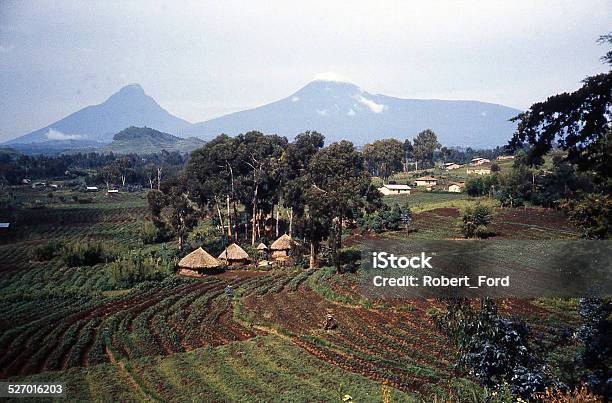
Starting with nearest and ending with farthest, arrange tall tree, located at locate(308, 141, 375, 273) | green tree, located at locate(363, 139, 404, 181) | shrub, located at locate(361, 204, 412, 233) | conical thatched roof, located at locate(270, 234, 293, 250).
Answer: tall tree, located at locate(308, 141, 375, 273)
conical thatched roof, located at locate(270, 234, 293, 250)
shrub, located at locate(361, 204, 412, 233)
green tree, located at locate(363, 139, 404, 181)

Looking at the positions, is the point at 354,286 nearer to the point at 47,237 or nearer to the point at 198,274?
the point at 198,274

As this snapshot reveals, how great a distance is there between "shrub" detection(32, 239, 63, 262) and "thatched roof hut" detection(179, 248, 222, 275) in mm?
12626

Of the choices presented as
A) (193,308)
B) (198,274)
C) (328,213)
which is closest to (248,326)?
(193,308)

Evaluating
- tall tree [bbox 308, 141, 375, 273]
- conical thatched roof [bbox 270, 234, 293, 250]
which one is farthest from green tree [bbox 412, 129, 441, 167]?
tall tree [bbox 308, 141, 375, 273]

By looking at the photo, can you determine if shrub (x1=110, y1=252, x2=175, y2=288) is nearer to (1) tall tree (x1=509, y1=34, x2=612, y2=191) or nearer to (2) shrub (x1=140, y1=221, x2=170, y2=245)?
(2) shrub (x1=140, y1=221, x2=170, y2=245)

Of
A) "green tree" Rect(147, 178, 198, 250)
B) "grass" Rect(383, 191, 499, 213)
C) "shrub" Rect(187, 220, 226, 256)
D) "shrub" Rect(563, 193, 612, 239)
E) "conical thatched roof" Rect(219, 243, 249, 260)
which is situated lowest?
"shrub" Rect(187, 220, 226, 256)

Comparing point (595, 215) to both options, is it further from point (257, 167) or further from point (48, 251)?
point (48, 251)

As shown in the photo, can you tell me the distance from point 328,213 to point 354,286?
513 centimetres

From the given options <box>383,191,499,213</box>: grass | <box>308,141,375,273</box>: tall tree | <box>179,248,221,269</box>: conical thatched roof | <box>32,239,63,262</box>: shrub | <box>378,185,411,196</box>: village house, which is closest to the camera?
<box>308,141,375,273</box>: tall tree

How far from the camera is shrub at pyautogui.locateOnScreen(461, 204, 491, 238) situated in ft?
120

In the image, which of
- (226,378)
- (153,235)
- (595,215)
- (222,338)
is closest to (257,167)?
(153,235)

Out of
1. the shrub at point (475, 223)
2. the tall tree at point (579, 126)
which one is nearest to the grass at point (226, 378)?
the tall tree at point (579, 126)

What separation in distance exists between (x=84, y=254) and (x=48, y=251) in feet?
16.2

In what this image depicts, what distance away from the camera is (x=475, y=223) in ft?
121
